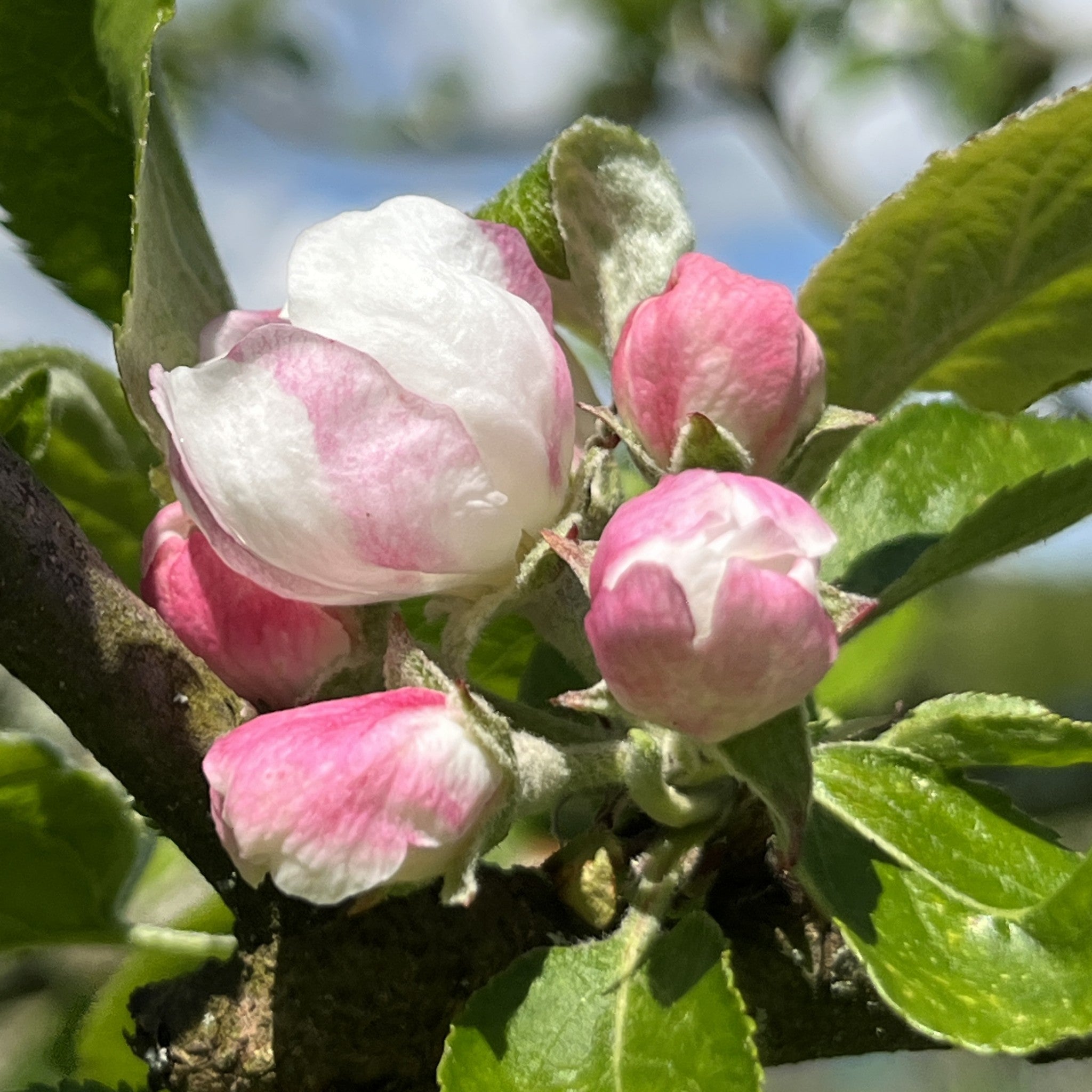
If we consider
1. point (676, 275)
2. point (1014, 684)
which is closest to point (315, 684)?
point (676, 275)

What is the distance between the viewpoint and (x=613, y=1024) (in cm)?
56

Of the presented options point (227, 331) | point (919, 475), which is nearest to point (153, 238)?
point (227, 331)

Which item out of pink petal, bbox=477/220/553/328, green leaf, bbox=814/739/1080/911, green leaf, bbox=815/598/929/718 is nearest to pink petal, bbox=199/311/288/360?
pink petal, bbox=477/220/553/328

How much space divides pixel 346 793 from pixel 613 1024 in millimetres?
182

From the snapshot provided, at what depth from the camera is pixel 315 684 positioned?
0.57 metres

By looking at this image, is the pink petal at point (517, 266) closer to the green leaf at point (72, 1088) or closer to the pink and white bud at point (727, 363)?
the pink and white bud at point (727, 363)

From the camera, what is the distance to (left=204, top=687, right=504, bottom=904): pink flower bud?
0.45 metres

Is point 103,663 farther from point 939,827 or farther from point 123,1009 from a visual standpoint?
point 123,1009

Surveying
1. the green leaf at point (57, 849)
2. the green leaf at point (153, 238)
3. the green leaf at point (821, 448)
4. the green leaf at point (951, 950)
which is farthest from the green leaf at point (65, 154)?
the green leaf at point (951, 950)

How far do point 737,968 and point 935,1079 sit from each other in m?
4.18

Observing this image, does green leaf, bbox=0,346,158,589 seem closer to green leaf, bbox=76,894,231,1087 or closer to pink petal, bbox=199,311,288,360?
pink petal, bbox=199,311,288,360

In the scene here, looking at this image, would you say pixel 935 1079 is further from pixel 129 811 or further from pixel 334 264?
pixel 334 264

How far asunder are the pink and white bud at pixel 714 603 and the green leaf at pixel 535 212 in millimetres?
279

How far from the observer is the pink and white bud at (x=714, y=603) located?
0.43 metres
